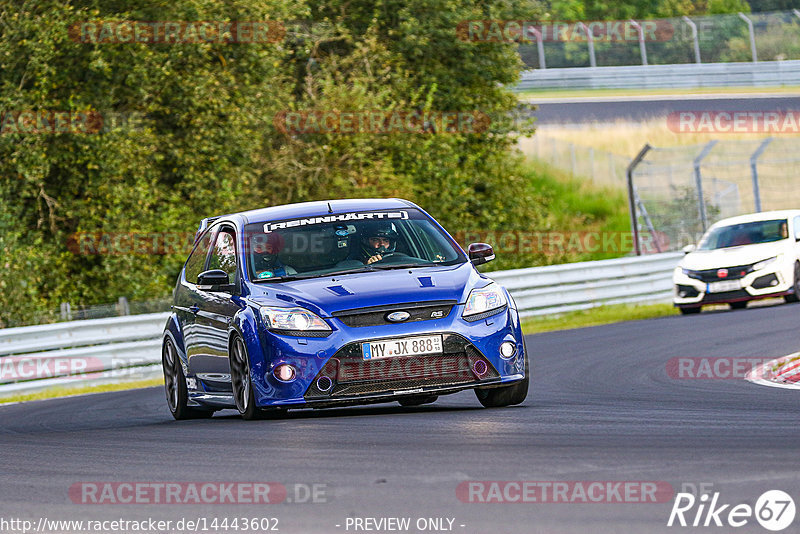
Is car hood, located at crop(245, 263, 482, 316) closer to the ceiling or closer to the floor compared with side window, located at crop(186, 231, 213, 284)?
closer to the ceiling

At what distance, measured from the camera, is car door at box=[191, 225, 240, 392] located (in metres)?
10.7

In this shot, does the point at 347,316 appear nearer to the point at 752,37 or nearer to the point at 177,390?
the point at 177,390

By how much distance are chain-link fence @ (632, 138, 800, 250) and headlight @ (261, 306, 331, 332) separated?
19.7 meters

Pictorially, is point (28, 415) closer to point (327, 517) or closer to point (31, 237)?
point (327, 517)

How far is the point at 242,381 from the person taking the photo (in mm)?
10297

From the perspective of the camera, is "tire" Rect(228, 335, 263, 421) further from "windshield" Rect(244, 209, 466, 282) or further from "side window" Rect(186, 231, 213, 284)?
"side window" Rect(186, 231, 213, 284)

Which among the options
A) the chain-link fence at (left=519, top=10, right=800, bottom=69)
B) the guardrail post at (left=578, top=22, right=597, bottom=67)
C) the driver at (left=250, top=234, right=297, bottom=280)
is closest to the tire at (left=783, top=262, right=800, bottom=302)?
the driver at (left=250, top=234, right=297, bottom=280)

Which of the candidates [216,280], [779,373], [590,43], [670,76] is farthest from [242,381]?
[590,43]

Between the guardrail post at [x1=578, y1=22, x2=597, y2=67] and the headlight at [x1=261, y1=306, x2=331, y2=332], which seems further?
the guardrail post at [x1=578, y1=22, x2=597, y2=67]

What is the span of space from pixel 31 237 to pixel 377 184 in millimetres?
8211

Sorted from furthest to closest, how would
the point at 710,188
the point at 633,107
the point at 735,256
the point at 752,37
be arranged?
1. the point at 633,107
2. the point at 752,37
3. the point at 710,188
4. the point at 735,256

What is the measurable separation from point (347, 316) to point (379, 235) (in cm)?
138

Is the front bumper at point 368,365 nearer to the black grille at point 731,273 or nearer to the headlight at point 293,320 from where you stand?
the headlight at point 293,320

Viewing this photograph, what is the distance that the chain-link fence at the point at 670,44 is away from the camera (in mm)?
48938
